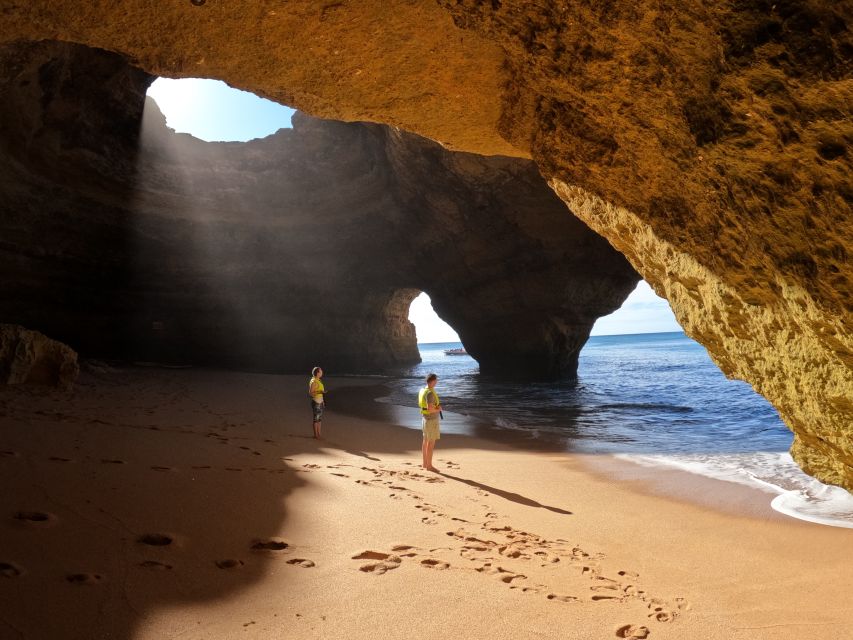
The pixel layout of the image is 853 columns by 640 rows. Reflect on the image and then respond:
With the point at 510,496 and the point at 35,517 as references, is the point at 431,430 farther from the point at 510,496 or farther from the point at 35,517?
the point at 35,517

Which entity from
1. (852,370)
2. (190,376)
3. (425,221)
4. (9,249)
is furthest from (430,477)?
(9,249)

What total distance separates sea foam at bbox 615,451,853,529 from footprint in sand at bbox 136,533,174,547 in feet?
16.3

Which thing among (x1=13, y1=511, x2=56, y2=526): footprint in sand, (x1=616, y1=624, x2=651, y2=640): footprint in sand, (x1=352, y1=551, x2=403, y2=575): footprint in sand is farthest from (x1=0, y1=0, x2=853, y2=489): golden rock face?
(x1=13, y1=511, x2=56, y2=526): footprint in sand

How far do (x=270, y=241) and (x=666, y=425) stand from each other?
1448 centimetres

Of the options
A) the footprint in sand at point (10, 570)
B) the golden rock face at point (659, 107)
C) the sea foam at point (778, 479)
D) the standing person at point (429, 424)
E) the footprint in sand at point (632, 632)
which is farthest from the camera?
the standing person at point (429, 424)

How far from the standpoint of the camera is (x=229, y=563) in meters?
2.78

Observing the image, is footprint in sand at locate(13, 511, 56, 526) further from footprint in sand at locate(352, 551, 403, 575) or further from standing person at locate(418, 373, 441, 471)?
standing person at locate(418, 373, 441, 471)

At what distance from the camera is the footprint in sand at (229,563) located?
274cm

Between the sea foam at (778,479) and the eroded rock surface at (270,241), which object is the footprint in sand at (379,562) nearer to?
the sea foam at (778,479)

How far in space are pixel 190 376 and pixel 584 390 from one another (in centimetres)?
1220

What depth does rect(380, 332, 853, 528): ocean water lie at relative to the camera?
5.73 meters

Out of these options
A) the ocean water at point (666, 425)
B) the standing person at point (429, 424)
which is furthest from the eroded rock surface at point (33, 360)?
the ocean water at point (666, 425)

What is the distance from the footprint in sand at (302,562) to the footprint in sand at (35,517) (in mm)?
1258

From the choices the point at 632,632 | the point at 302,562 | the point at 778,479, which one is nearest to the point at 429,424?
the point at 302,562
